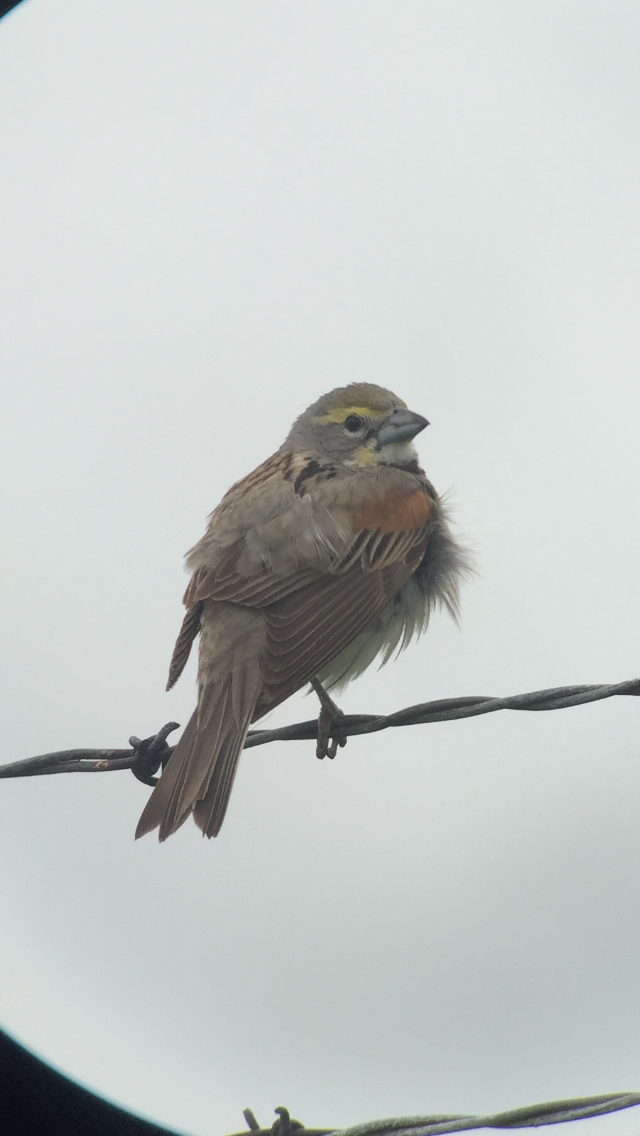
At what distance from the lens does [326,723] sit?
4715 millimetres

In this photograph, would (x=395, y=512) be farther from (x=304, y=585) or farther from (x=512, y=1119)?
(x=512, y=1119)

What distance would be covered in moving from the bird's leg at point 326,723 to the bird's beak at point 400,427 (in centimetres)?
145

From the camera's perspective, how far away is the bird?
437 centimetres

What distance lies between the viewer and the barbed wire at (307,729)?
11.5ft

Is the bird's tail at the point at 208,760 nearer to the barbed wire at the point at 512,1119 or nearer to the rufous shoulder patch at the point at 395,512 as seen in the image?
the rufous shoulder patch at the point at 395,512

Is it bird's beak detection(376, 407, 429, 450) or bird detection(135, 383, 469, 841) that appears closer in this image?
bird detection(135, 383, 469, 841)

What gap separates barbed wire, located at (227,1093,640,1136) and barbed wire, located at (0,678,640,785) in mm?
1146

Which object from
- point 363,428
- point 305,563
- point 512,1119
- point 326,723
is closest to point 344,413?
point 363,428

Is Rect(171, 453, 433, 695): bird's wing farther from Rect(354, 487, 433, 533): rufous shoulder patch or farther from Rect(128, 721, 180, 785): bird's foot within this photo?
Rect(128, 721, 180, 785): bird's foot

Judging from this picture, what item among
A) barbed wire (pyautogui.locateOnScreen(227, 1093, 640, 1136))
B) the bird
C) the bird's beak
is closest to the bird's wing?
the bird

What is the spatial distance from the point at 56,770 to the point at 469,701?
4.76 feet

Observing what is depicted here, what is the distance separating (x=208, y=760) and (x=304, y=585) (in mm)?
947

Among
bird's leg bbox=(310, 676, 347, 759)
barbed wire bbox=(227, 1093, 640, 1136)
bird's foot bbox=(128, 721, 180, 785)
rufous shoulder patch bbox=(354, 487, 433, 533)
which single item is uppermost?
rufous shoulder patch bbox=(354, 487, 433, 533)

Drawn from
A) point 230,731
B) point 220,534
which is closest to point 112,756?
point 230,731
